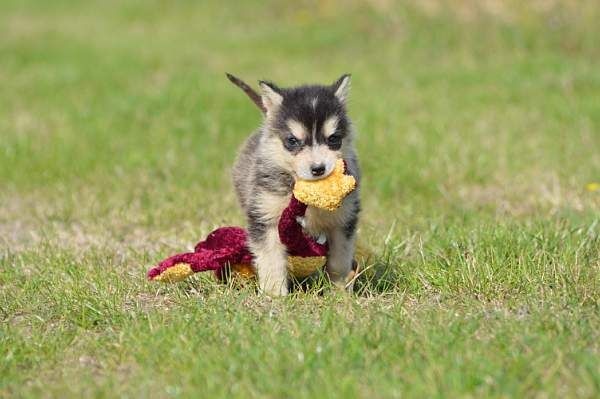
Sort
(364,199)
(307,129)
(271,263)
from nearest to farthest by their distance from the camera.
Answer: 1. (307,129)
2. (271,263)
3. (364,199)

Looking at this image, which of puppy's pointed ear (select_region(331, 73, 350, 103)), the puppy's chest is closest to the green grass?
the puppy's chest

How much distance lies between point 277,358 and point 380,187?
4390 mm

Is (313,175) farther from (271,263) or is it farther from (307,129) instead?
(271,263)

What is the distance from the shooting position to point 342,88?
20.0ft

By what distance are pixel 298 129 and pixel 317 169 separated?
10.9 inches

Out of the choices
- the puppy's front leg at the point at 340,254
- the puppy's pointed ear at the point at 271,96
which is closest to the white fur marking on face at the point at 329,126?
the puppy's pointed ear at the point at 271,96

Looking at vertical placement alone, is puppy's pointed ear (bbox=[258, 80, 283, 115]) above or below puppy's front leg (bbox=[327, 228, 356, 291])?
above

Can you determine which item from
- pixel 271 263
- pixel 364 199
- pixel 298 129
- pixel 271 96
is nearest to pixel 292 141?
pixel 298 129

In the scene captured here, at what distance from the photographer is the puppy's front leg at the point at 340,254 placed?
5.93m

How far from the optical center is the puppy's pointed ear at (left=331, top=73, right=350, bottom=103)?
6031 mm

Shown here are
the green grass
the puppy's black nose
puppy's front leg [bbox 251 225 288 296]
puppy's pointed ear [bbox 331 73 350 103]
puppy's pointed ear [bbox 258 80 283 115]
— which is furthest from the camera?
puppy's pointed ear [bbox 331 73 350 103]

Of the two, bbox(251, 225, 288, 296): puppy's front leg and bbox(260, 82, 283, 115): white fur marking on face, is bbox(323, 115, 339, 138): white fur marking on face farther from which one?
bbox(251, 225, 288, 296): puppy's front leg

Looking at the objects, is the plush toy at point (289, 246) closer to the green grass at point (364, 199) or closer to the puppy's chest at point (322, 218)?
the puppy's chest at point (322, 218)

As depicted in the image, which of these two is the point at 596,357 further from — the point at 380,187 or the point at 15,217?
the point at 15,217
